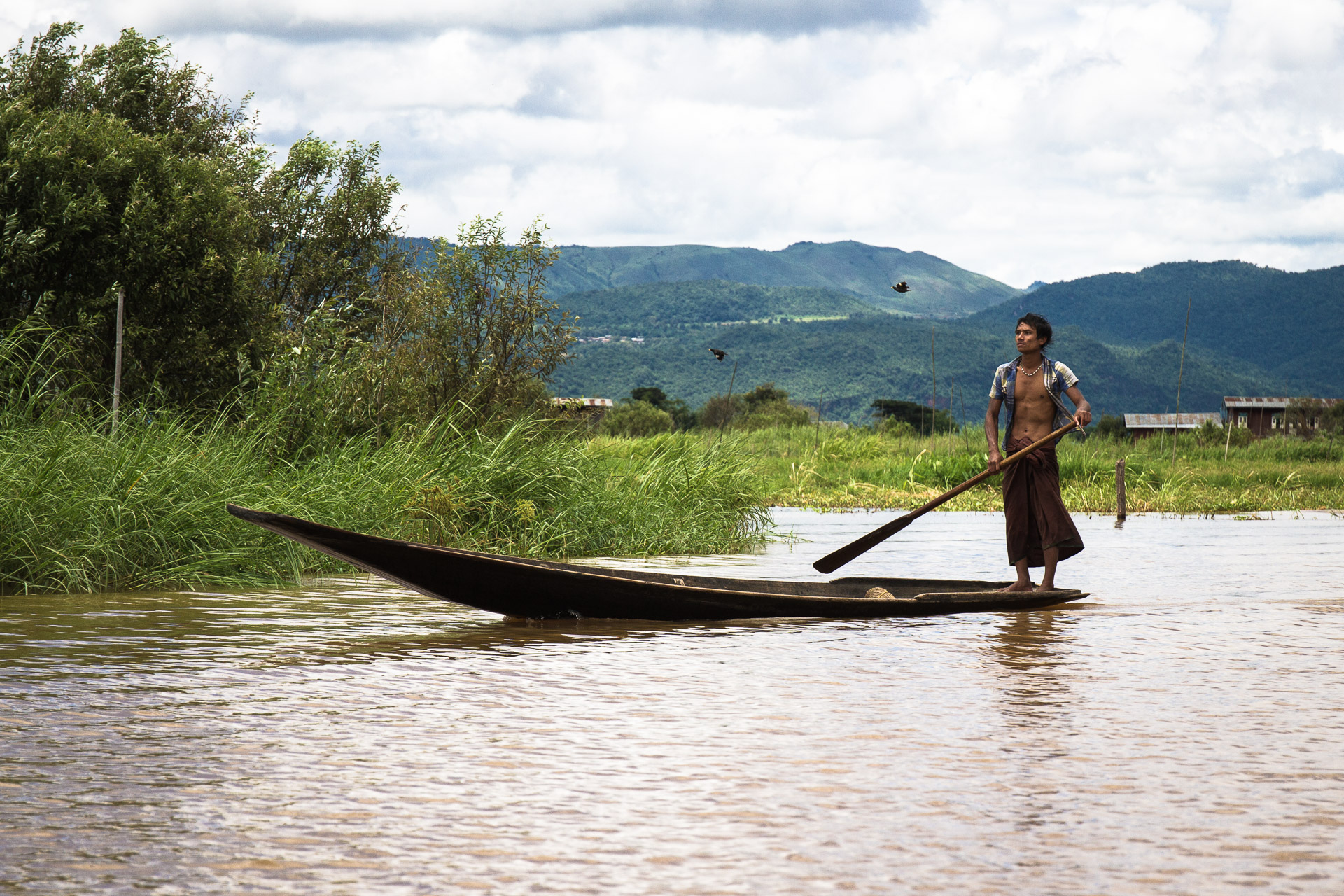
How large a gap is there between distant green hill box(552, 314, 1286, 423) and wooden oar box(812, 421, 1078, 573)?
83278mm

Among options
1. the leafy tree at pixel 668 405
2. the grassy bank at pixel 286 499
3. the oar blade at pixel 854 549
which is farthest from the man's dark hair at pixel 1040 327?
the leafy tree at pixel 668 405

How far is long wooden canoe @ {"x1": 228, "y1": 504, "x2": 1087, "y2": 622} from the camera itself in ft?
21.8

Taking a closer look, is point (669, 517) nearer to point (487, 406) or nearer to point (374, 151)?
point (487, 406)

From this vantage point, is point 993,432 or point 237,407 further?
point 237,407

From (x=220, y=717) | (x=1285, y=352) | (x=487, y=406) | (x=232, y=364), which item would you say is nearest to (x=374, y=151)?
(x=232, y=364)

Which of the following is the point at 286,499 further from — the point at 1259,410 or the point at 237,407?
the point at 1259,410

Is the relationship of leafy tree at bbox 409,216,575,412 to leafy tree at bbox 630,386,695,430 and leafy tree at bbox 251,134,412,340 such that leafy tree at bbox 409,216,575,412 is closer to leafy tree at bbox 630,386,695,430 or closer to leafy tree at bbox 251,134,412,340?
leafy tree at bbox 251,134,412,340

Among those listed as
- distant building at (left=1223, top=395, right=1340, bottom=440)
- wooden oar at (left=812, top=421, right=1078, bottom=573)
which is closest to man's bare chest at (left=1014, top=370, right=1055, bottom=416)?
wooden oar at (left=812, top=421, right=1078, bottom=573)

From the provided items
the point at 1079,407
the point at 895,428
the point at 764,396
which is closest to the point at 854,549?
the point at 1079,407

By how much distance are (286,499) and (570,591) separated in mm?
3353

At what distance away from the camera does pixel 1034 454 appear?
862 centimetres

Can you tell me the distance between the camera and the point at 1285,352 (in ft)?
427

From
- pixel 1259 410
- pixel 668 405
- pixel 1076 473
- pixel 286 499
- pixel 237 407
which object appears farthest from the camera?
pixel 1259 410

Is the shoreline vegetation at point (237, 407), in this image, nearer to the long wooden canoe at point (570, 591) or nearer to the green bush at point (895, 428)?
the long wooden canoe at point (570, 591)
